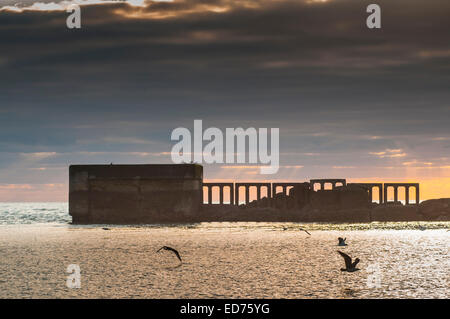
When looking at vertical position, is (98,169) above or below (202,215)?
above

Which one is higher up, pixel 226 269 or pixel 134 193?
pixel 134 193

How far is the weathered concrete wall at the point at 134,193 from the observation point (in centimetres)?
7212

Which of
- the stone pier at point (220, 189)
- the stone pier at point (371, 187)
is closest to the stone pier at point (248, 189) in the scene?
the stone pier at point (220, 189)

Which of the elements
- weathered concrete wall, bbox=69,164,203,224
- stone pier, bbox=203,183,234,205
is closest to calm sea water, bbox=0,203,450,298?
weathered concrete wall, bbox=69,164,203,224

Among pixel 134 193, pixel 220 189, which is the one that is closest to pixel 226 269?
pixel 134 193

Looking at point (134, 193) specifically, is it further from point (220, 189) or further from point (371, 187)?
point (371, 187)

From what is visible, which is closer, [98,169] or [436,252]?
[436,252]

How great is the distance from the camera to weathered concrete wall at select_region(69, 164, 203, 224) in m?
72.1

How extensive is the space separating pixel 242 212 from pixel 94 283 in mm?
61466

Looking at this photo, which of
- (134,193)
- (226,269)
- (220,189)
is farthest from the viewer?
(220,189)

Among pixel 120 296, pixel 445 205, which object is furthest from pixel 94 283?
pixel 445 205

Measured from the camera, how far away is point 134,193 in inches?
2844
